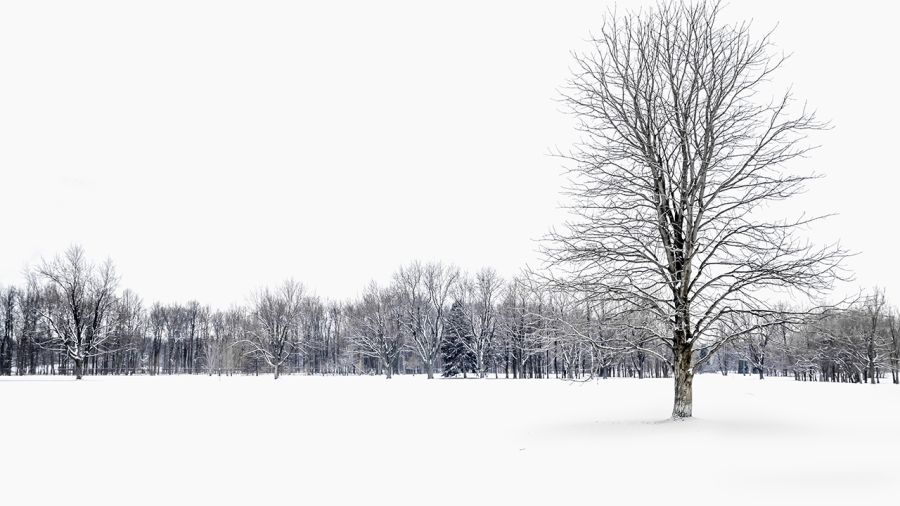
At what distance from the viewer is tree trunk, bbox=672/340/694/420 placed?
13.8m

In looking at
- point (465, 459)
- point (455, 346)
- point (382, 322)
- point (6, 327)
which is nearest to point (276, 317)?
point (382, 322)

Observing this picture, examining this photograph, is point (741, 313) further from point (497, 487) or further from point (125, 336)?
point (125, 336)

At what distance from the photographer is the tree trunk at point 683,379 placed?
13789mm

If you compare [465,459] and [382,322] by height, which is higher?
[382,322]

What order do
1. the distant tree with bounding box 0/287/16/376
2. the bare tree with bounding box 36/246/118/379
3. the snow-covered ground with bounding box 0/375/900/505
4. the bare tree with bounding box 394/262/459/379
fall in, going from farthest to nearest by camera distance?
the distant tree with bounding box 0/287/16/376 → the bare tree with bounding box 394/262/459/379 → the bare tree with bounding box 36/246/118/379 → the snow-covered ground with bounding box 0/375/900/505

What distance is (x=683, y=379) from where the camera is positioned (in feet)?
45.3

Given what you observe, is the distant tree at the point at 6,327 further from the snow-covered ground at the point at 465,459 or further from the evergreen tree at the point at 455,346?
the snow-covered ground at the point at 465,459

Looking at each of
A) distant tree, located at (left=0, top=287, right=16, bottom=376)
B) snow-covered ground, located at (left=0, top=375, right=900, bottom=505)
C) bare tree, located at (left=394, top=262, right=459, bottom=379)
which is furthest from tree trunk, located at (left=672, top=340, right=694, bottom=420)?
distant tree, located at (left=0, top=287, right=16, bottom=376)

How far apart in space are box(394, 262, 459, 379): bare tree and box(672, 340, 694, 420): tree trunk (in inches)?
2137

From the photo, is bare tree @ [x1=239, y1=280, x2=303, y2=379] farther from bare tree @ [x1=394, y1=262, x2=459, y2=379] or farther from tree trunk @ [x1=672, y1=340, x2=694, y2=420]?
tree trunk @ [x1=672, y1=340, x2=694, y2=420]

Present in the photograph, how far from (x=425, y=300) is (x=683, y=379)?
59211 mm

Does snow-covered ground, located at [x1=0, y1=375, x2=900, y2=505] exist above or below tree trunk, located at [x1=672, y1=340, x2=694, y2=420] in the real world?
below

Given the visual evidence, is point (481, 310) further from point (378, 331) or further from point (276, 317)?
point (276, 317)

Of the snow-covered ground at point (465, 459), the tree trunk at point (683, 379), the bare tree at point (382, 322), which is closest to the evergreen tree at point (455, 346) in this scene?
the bare tree at point (382, 322)
